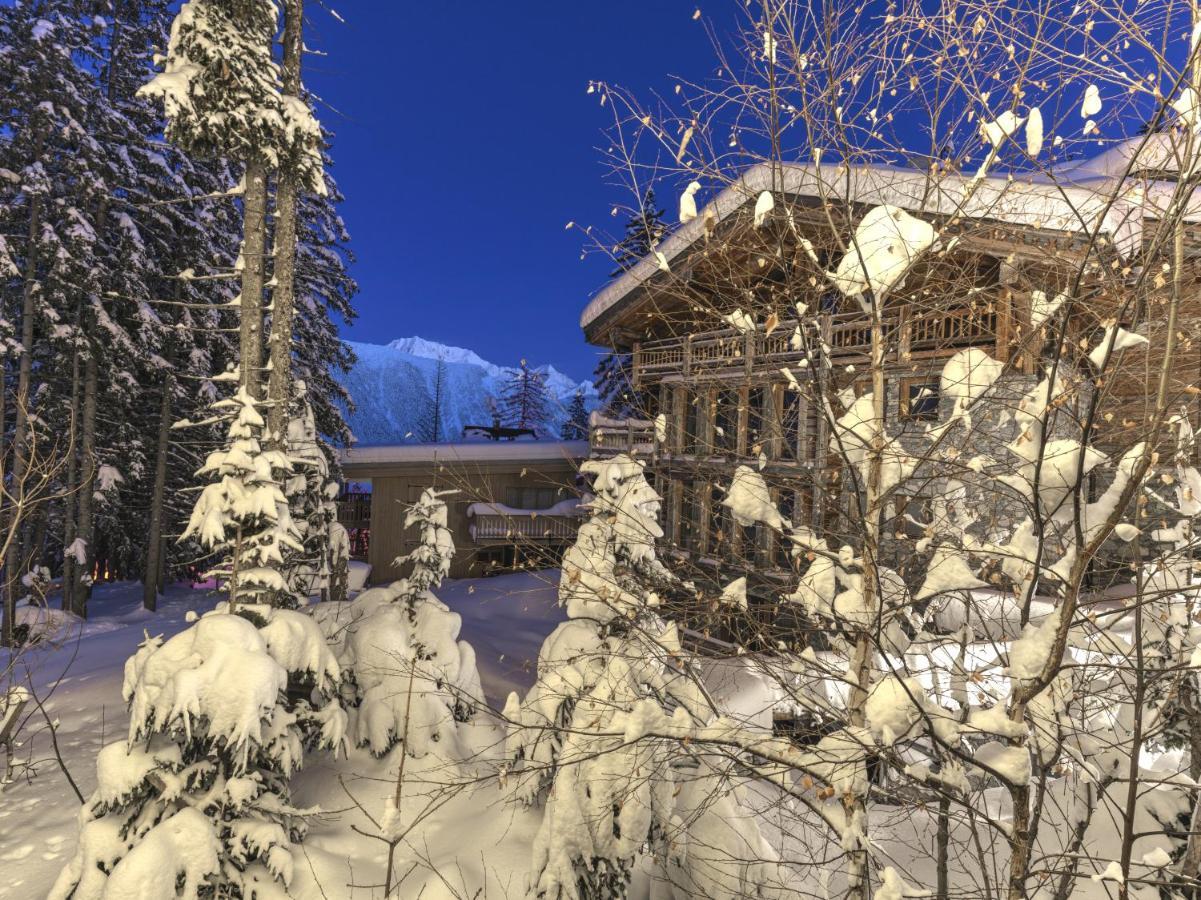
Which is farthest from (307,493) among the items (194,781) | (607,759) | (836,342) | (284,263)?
(836,342)

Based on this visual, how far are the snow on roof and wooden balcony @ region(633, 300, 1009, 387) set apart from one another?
22.1 feet

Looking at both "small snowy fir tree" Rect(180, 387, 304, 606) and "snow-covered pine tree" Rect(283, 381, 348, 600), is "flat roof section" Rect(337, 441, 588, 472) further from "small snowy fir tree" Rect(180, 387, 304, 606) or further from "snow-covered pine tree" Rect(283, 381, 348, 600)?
"small snowy fir tree" Rect(180, 387, 304, 606)

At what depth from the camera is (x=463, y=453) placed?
21297 mm

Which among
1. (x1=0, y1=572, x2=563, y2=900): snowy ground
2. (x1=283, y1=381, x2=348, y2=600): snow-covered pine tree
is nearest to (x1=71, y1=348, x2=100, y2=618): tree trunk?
(x1=0, y1=572, x2=563, y2=900): snowy ground

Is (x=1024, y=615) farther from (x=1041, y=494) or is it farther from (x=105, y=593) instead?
(x=105, y=593)

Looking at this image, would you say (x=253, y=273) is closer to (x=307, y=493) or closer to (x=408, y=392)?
(x=307, y=493)

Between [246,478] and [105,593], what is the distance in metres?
19.6

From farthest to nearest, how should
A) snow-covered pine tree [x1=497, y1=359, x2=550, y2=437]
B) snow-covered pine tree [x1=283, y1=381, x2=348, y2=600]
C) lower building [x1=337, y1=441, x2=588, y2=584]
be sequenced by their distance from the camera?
snow-covered pine tree [x1=497, y1=359, x2=550, y2=437]
lower building [x1=337, y1=441, x2=588, y2=584]
snow-covered pine tree [x1=283, y1=381, x2=348, y2=600]

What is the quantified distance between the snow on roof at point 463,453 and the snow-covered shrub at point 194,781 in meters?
14.9

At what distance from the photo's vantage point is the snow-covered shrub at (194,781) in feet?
16.9

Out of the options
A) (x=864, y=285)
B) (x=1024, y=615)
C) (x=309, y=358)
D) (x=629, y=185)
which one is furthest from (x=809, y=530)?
(x=309, y=358)

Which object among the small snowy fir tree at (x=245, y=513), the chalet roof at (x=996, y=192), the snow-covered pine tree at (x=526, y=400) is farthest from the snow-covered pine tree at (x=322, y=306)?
the snow-covered pine tree at (x=526, y=400)

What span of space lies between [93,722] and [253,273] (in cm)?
745

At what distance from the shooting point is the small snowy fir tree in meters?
6.30
